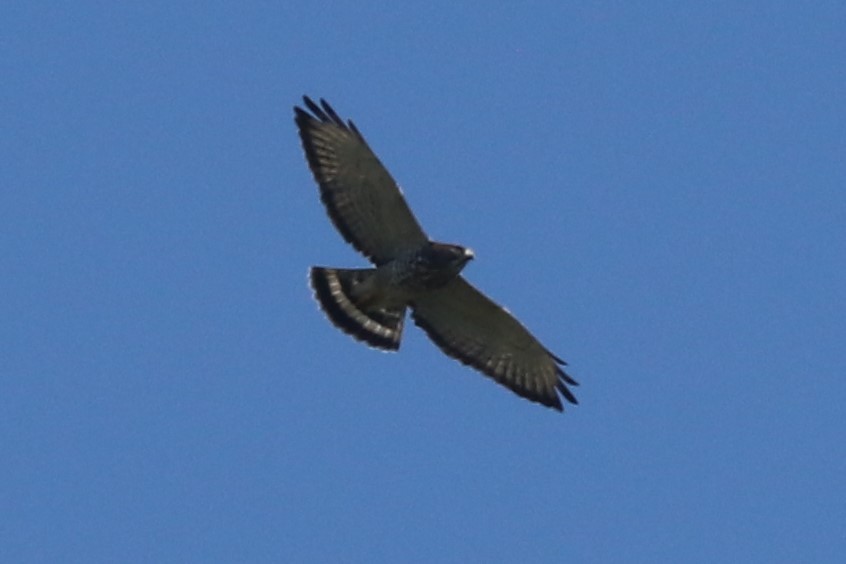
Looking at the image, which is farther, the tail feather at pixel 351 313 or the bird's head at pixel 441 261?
the tail feather at pixel 351 313

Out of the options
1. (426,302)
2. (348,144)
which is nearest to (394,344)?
(426,302)

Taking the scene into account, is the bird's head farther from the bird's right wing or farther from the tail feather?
the tail feather

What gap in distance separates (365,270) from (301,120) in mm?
1397

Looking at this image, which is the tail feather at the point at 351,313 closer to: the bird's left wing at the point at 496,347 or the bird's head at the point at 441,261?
the bird's left wing at the point at 496,347

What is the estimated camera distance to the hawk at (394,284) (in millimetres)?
20406

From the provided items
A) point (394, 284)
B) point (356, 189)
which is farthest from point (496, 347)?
point (356, 189)

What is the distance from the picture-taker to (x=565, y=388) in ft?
70.2

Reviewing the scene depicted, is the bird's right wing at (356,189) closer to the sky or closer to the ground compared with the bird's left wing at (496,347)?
closer to the sky

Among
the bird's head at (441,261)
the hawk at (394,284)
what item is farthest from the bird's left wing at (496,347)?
the bird's head at (441,261)

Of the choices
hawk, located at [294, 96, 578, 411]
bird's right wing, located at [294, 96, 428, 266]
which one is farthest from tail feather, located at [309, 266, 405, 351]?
bird's right wing, located at [294, 96, 428, 266]

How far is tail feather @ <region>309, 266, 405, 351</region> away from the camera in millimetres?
21094

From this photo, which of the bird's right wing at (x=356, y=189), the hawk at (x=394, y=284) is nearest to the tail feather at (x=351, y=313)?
the hawk at (x=394, y=284)

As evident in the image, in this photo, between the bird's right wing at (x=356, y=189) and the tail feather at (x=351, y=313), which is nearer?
the bird's right wing at (x=356, y=189)

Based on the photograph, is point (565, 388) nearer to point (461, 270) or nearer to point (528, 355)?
point (528, 355)
